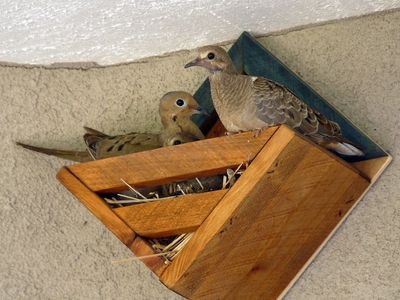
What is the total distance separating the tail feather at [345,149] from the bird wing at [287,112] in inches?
0.9

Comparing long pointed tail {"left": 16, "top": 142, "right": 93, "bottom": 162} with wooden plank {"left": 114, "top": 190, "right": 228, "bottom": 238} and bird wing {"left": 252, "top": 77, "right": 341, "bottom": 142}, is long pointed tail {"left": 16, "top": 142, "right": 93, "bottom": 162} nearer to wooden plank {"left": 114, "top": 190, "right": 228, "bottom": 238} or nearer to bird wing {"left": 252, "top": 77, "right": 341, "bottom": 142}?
wooden plank {"left": 114, "top": 190, "right": 228, "bottom": 238}

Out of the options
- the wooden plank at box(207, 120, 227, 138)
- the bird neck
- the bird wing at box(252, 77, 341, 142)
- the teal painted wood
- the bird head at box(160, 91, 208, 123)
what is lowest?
the bird neck

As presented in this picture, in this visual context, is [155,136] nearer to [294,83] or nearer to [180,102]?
[180,102]

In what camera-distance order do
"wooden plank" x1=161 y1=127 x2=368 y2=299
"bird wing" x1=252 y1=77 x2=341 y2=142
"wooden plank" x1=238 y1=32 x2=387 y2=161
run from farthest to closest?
"wooden plank" x1=238 y1=32 x2=387 y2=161 → "bird wing" x1=252 y1=77 x2=341 y2=142 → "wooden plank" x1=161 y1=127 x2=368 y2=299

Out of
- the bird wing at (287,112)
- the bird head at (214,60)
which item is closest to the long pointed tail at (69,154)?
the bird head at (214,60)

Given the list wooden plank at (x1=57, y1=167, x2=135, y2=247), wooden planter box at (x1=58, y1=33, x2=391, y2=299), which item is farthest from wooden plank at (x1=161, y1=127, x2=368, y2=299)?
wooden plank at (x1=57, y1=167, x2=135, y2=247)

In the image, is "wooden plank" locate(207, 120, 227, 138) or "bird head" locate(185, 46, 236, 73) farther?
"wooden plank" locate(207, 120, 227, 138)

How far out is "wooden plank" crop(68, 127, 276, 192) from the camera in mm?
1465

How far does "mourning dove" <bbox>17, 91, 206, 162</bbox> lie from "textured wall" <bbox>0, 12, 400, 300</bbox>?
0.11m

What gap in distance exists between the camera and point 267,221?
5.05ft

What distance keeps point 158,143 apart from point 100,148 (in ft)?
0.41

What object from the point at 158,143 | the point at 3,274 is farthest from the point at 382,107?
the point at 3,274

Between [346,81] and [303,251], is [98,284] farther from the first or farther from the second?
[346,81]

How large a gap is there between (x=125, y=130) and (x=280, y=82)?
400mm
